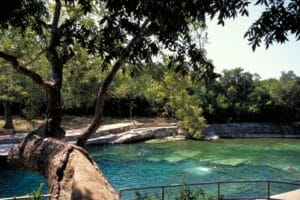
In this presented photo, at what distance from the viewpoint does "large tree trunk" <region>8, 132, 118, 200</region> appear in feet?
13.2

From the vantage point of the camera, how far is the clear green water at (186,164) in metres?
20.7

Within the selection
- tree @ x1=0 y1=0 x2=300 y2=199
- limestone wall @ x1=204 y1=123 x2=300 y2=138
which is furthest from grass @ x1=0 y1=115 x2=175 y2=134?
tree @ x1=0 y1=0 x2=300 y2=199

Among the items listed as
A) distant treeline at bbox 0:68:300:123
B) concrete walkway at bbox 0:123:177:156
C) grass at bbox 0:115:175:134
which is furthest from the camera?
distant treeline at bbox 0:68:300:123

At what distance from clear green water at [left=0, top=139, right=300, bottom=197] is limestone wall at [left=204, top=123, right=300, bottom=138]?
5565 millimetres

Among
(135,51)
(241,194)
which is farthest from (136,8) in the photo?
(241,194)

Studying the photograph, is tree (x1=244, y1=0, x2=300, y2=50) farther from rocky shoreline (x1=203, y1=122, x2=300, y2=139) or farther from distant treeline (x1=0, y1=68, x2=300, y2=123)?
rocky shoreline (x1=203, y1=122, x2=300, y2=139)

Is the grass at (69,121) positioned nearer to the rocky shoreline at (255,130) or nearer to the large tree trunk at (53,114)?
the rocky shoreline at (255,130)

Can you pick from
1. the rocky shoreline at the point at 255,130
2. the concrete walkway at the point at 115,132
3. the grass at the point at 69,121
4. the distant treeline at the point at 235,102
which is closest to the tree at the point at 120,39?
the concrete walkway at the point at 115,132

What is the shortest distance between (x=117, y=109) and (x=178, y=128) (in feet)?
29.0

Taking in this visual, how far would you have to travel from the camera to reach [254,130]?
44938 millimetres

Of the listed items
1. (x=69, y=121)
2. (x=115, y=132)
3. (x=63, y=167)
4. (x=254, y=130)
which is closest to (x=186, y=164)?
(x=115, y=132)

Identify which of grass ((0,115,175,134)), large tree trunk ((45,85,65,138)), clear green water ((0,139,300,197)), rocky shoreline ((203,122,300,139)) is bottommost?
clear green water ((0,139,300,197))

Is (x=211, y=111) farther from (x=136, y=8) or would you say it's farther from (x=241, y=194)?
(x=136, y=8)

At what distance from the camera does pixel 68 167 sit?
15.1 ft
